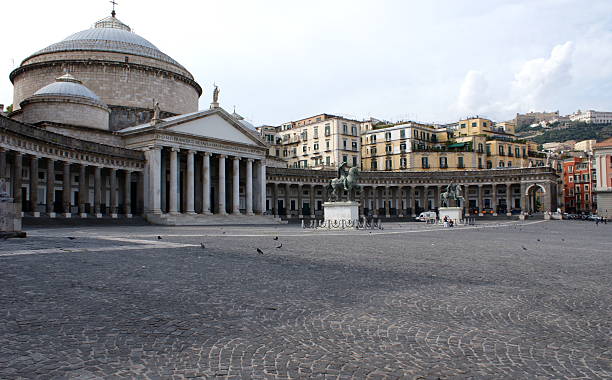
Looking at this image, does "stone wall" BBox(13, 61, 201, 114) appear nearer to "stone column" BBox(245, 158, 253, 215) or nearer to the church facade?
the church facade

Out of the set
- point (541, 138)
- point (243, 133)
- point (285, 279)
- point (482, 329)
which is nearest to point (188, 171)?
point (243, 133)

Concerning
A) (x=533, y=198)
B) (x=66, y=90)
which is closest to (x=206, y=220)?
(x=66, y=90)

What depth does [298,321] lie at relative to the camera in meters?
6.85

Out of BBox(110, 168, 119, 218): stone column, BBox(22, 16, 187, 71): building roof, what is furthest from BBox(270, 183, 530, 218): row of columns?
BBox(110, 168, 119, 218): stone column

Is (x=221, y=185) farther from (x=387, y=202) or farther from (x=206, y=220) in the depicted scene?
(x=387, y=202)

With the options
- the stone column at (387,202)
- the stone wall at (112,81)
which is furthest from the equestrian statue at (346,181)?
the stone column at (387,202)

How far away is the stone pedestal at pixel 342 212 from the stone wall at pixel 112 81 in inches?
1313

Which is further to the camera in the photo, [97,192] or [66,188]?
[97,192]

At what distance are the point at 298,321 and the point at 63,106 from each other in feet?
175

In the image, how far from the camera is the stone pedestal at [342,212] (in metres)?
39.7

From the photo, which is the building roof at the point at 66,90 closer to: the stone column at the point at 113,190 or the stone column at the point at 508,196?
the stone column at the point at 113,190

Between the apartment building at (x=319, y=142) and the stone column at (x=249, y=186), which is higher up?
the apartment building at (x=319, y=142)

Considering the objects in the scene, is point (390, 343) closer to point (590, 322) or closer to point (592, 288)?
point (590, 322)

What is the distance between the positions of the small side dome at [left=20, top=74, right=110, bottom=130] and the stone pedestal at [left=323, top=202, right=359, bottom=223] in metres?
29.2
